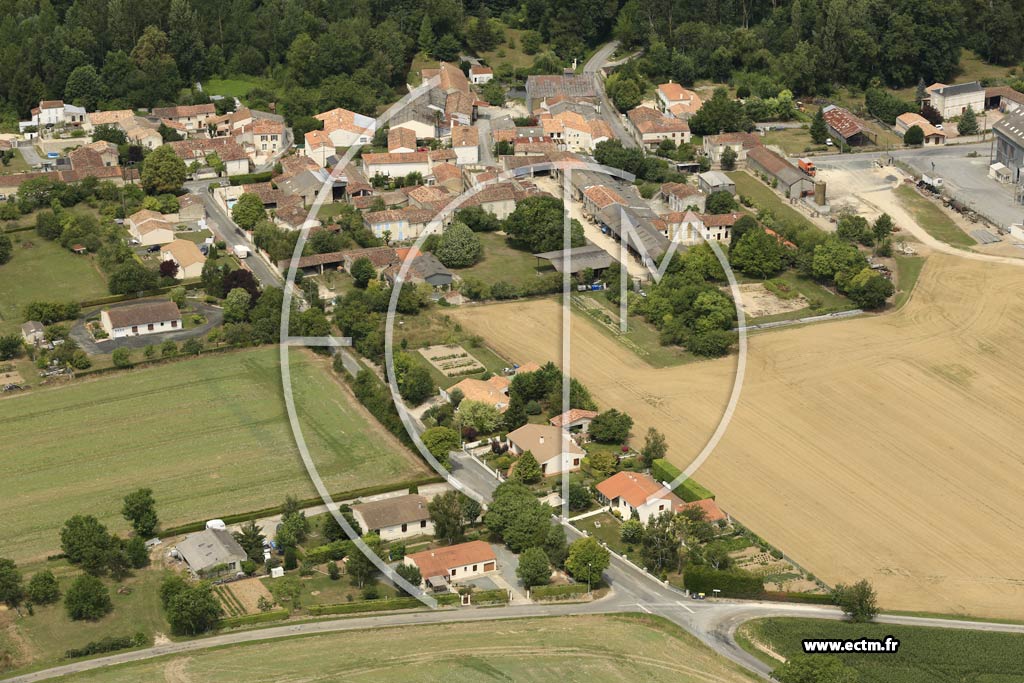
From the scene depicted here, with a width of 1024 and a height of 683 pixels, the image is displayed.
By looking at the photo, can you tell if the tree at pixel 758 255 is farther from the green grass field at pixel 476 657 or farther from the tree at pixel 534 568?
the green grass field at pixel 476 657

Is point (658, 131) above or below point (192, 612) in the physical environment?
above

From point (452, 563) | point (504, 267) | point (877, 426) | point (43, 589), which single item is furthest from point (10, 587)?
point (504, 267)

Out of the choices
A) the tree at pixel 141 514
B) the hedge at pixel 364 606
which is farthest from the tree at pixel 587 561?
the tree at pixel 141 514

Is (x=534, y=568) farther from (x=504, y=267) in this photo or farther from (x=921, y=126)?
(x=921, y=126)

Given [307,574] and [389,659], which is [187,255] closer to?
[307,574]

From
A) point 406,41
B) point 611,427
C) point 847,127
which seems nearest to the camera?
point 611,427

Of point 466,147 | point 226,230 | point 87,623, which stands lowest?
point 87,623

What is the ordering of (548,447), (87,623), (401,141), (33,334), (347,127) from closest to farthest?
(87,623), (548,447), (33,334), (401,141), (347,127)
